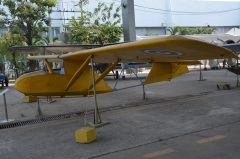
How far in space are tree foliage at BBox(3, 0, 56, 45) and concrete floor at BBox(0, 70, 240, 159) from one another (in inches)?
838

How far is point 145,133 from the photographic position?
274 inches

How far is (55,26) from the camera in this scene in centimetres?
5612

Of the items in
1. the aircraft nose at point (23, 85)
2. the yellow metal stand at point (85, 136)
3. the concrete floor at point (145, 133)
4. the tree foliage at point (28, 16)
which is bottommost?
the concrete floor at point (145, 133)

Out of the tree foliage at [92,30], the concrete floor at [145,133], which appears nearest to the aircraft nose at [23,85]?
the concrete floor at [145,133]

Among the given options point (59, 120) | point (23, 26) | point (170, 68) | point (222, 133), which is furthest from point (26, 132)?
point (23, 26)

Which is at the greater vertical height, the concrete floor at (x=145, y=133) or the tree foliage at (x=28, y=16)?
the tree foliage at (x=28, y=16)

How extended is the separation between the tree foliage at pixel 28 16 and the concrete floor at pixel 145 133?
69.9 ft

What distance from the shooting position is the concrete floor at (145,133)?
18.7ft

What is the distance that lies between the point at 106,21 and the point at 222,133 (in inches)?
1261

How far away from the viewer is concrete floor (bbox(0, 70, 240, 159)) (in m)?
5.71

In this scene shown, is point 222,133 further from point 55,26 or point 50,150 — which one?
point 55,26

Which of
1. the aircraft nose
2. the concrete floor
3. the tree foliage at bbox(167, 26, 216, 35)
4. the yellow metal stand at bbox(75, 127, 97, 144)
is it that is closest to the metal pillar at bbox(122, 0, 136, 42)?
the concrete floor

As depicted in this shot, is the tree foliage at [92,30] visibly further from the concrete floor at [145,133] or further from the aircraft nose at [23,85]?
the aircraft nose at [23,85]

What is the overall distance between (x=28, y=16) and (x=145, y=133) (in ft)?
86.0
